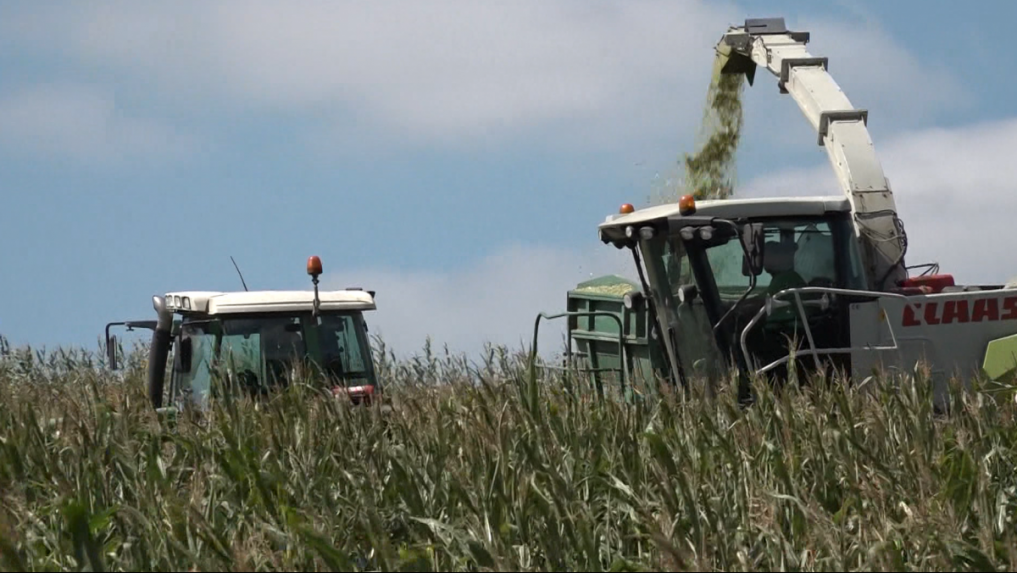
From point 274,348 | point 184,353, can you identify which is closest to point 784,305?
point 274,348

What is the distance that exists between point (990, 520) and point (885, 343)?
3.99 meters

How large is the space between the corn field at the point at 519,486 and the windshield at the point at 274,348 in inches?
80.3

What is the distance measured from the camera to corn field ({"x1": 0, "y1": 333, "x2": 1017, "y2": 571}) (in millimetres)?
4758

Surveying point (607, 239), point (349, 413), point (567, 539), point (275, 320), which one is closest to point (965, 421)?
point (567, 539)

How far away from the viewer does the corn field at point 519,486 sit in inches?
187

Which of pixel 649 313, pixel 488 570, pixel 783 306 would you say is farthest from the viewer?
pixel 649 313

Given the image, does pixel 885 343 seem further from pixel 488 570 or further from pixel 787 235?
pixel 488 570

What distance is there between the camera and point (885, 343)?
8719 millimetres

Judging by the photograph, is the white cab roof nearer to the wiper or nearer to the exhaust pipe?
the exhaust pipe

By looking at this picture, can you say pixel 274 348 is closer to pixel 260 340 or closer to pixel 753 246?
pixel 260 340

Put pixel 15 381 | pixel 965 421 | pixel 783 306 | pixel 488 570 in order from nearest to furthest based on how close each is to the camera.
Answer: pixel 488 570, pixel 965 421, pixel 783 306, pixel 15 381

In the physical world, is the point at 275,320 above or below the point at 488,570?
above

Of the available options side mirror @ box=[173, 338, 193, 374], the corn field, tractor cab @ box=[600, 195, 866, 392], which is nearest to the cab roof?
tractor cab @ box=[600, 195, 866, 392]

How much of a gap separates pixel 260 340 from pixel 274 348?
4.1 inches
